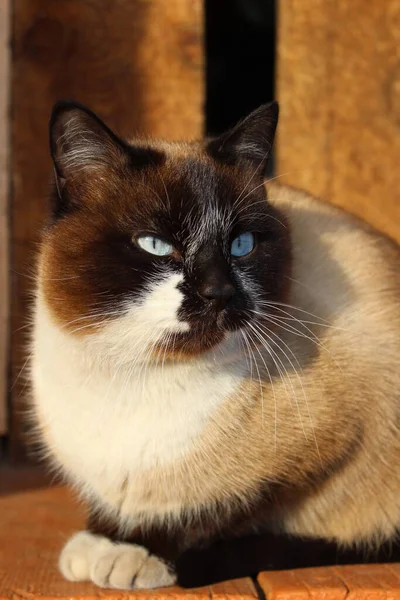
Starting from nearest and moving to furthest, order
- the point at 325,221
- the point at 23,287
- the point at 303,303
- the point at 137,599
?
the point at 137,599 → the point at 303,303 → the point at 325,221 → the point at 23,287

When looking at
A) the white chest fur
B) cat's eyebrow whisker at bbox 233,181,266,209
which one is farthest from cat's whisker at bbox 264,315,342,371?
cat's eyebrow whisker at bbox 233,181,266,209

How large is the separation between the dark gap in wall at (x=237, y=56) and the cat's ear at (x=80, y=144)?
1.95 meters

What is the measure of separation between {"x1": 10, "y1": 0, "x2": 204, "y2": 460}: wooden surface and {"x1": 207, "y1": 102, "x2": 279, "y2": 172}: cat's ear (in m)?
0.92

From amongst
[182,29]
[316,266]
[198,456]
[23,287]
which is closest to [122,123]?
[182,29]

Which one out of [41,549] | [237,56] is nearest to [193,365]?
[41,549]

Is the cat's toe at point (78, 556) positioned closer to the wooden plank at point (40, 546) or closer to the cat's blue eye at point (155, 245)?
the wooden plank at point (40, 546)

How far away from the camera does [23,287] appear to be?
2.52 m

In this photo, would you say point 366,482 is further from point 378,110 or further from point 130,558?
point 378,110

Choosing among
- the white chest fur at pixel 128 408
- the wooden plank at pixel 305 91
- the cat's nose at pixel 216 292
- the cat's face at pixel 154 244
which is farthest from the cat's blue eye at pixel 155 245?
the wooden plank at pixel 305 91

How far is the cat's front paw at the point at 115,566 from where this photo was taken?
4.97 feet

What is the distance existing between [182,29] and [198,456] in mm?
1566

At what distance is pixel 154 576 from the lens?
60.1 inches

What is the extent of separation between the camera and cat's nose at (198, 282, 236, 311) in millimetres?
1388

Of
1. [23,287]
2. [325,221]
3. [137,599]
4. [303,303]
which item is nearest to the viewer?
[137,599]
